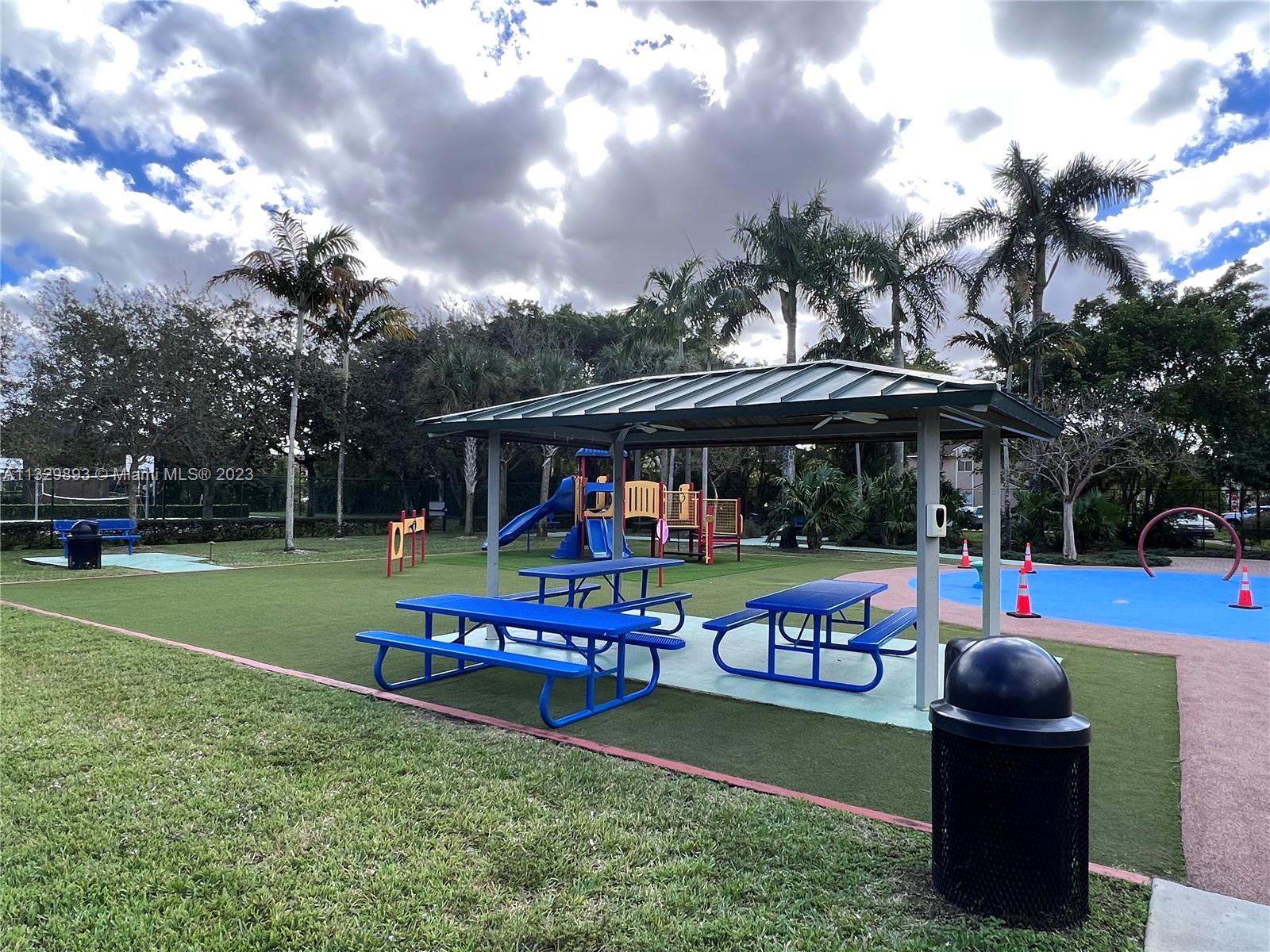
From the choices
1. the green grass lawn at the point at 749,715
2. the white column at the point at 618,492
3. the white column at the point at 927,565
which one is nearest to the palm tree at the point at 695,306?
the white column at the point at 618,492

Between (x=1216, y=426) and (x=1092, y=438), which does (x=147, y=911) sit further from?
(x=1216, y=426)

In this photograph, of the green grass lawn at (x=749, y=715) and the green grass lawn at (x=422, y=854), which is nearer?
the green grass lawn at (x=422, y=854)

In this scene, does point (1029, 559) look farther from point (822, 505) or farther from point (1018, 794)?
point (1018, 794)

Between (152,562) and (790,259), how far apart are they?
18.6 m

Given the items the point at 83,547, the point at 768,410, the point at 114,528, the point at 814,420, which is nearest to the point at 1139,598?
the point at 814,420

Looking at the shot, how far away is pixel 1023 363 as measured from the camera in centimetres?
2398

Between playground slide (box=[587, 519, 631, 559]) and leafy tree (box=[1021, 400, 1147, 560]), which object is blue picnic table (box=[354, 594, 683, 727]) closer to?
playground slide (box=[587, 519, 631, 559])

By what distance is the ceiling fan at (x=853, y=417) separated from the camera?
6168 mm

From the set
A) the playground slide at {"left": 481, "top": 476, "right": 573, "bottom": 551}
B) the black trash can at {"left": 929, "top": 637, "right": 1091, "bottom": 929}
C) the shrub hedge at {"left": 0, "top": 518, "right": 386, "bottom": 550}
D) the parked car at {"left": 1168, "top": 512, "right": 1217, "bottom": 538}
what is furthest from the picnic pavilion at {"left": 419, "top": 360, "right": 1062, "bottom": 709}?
the parked car at {"left": 1168, "top": 512, "right": 1217, "bottom": 538}

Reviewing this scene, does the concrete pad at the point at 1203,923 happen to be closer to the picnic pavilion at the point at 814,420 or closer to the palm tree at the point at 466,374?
the picnic pavilion at the point at 814,420

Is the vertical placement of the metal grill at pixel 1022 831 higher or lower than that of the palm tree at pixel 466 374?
lower

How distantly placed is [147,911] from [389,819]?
0.97 m

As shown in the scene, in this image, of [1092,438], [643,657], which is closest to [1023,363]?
[1092,438]

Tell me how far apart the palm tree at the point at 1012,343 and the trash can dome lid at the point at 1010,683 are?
19742mm
